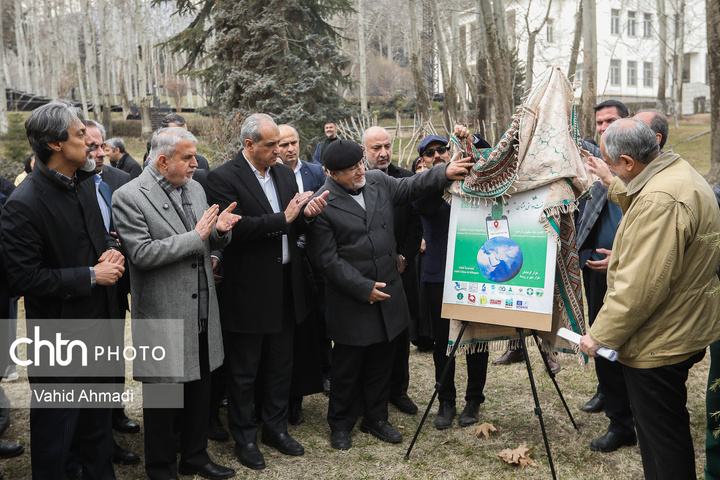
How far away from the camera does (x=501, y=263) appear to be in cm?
403

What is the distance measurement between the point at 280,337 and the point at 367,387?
2.57ft

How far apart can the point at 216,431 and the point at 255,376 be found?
25.3 inches

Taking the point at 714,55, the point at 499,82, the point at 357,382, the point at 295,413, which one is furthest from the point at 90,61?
the point at 357,382

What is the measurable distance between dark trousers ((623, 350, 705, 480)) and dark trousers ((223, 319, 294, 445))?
2.46 metres

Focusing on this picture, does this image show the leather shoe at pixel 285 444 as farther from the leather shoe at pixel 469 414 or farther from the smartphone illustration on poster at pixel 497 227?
the smartphone illustration on poster at pixel 497 227

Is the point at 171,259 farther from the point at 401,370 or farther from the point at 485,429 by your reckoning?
the point at 485,429

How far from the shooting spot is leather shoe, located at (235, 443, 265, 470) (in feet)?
13.9

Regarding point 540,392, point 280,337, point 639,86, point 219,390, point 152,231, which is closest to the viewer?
point 152,231

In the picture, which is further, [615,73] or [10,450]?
[615,73]

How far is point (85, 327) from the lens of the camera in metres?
3.54

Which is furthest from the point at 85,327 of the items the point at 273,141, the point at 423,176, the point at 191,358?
the point at 423,176

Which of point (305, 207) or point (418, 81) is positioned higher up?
point (418, 81)

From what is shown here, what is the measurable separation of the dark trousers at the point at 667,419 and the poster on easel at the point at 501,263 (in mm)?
800

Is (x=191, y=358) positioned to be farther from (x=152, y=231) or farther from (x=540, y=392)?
(x=540, y=392)
